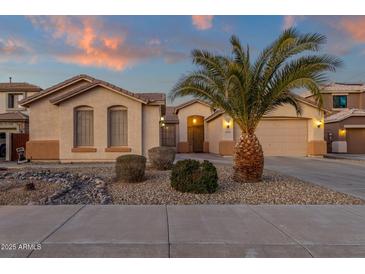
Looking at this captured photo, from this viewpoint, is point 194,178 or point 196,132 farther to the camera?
point 196,132

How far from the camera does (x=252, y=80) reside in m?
10.5

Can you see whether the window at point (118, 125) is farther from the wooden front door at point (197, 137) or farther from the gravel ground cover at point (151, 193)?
the wooden front door at point (197, 137)

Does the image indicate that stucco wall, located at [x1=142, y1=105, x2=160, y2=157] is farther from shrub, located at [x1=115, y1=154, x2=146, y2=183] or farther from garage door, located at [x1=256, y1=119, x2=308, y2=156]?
garage door, located at [x1=256, y1=119, x2=308, y2=156]

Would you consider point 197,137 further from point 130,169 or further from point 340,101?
point 130,169

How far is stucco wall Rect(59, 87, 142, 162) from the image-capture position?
56.5 ft

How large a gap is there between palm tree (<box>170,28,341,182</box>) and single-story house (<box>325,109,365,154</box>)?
19.7 m

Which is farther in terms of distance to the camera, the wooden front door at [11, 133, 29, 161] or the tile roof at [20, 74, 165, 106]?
the wooden front door at [11, 133, 29, 161]

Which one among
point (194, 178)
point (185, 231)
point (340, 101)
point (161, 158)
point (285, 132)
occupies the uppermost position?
A: point (340, 101)

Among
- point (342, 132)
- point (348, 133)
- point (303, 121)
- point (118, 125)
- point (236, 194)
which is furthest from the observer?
point (348, 133)

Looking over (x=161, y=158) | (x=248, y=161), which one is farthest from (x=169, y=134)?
(x=248, y=161)

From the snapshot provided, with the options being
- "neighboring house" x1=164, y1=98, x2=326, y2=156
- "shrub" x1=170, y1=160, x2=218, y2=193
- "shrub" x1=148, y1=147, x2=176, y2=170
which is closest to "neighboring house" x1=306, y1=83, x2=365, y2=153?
"neighboring house" x1=164, y1=98, x2=326, y2=156

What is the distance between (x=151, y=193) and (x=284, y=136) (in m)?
16.7

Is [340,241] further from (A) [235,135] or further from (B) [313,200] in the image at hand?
(A) [235,135]

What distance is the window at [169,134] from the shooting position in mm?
30500
